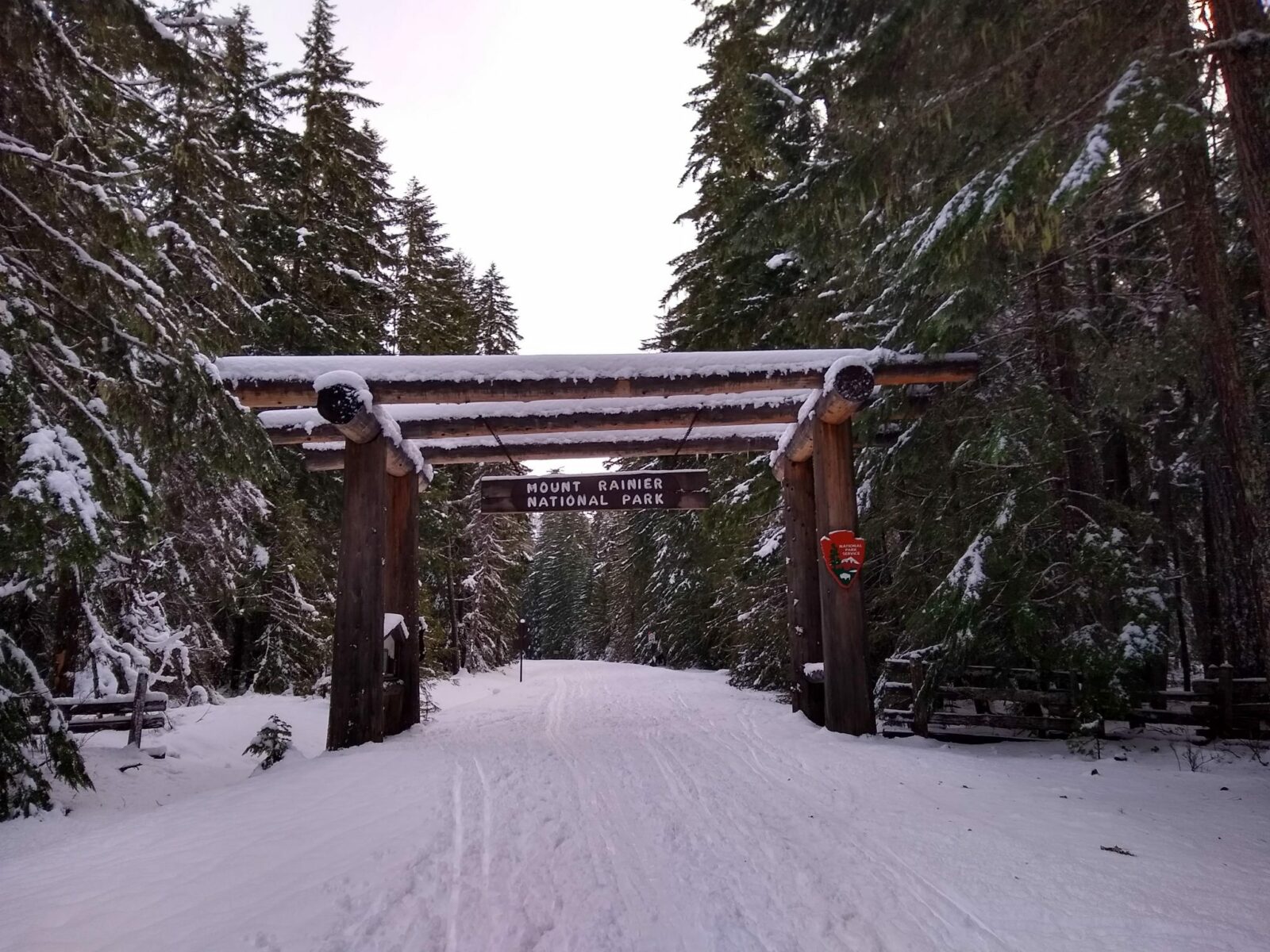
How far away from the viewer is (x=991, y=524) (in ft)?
26.8

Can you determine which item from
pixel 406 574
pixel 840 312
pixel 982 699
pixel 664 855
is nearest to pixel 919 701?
pixel 982 699

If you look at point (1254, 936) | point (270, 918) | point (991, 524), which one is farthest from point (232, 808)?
point (991, 524)

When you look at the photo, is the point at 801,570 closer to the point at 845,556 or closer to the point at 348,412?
the point at 845,556

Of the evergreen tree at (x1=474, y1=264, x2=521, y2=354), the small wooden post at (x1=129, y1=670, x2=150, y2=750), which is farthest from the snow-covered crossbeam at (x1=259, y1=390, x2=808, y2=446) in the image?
the evergreen tree at (x1=474, y1=264, x2=521, y2=354)

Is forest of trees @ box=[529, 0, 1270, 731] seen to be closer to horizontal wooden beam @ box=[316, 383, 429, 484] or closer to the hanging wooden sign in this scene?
the hanging wooden sign

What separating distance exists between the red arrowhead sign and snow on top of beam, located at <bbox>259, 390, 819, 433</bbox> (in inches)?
82.3

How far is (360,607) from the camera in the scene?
8.48 meters

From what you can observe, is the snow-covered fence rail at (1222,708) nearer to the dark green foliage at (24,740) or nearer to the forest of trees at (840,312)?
the forest of trees at (840,312)

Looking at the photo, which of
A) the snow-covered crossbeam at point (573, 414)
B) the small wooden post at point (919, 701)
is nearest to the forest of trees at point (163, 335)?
the snow-covered crossbeam at point (573, 414)

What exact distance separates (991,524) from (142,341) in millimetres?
8525

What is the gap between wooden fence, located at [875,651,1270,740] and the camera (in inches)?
313

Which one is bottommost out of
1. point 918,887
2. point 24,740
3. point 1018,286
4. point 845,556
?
point 918,887

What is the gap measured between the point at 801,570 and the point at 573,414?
13.4ft

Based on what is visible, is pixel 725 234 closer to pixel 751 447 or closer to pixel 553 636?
pixel 751 447
